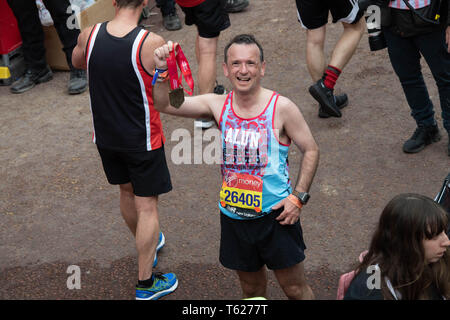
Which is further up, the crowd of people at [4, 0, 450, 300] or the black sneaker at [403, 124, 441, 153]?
the crowd of people at [4, 0, 450, 300]

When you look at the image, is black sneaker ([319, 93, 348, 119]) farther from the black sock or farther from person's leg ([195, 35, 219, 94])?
the black sock

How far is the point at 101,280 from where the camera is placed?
429 centimetres

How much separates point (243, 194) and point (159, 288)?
3.83ft

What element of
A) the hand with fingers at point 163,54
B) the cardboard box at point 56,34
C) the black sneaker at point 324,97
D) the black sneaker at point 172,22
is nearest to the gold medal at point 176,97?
the hand with fingers at point 163,54

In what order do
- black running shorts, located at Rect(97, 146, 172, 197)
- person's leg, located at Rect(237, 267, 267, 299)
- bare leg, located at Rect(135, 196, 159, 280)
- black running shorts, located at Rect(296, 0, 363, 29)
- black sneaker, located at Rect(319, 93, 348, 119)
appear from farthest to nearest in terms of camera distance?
black sneaker, located at Rect(319, 93, 348, 119) → black running shorts, located at Rect(296, 0, 363, 29) → bare leg, located at Rect(135, 196, 159, 280) → black running shorts, located at Rect(97, 146, 172, 197) → person's leg, located at Rect(237, 267, 267, 299)

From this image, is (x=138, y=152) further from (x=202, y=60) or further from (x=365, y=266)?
(x=202, y=60)

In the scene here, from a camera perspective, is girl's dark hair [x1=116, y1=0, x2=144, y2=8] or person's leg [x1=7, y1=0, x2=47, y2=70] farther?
person's leg [x1=7, y1=0, x2=47, y2=70]

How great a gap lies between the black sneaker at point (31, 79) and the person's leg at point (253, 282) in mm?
4598

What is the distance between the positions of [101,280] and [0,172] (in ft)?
6.39

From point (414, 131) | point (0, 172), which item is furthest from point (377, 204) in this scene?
point (0, 172)

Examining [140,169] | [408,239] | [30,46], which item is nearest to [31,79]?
[30,46]

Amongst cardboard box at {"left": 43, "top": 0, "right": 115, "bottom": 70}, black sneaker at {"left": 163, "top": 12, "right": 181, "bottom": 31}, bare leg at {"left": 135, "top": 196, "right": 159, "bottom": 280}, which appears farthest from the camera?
black sneaker at {"left": 163, "top": 12, "right": 181, "bottom": 31}

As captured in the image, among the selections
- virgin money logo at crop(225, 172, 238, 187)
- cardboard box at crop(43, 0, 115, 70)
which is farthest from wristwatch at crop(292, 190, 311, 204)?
cardboard box at crop(43, 0, 115, 70)

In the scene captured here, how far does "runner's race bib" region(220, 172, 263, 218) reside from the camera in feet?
10.5
